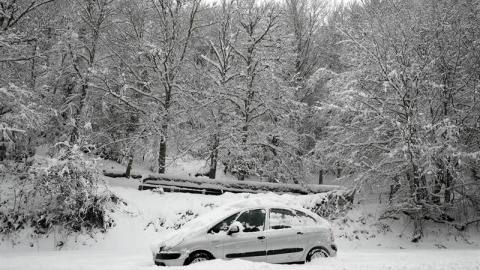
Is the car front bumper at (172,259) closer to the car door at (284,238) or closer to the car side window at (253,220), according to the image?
the car side window at (253,220)

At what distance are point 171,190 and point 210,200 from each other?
2.17 meters

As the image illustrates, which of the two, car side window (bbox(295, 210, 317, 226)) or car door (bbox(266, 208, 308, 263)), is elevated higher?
car side window (bbox(295, 210, 317, 226))

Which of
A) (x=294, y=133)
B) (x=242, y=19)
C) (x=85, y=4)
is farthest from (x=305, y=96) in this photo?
(x=85, y=4)

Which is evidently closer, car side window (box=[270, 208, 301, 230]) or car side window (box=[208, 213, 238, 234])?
car side window (box=[208, 213, 238, 234])

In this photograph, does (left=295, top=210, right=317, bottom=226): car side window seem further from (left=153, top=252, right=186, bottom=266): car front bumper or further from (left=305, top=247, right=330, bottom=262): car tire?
(left=153, top=252, right=186, bottom=266): car front bumper

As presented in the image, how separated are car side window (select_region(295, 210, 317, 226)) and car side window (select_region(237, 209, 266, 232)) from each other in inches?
37.6

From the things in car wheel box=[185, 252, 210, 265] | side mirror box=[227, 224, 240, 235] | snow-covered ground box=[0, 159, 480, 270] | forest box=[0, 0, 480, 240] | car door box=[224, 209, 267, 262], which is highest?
forest box=[0, 0, 480, 240]

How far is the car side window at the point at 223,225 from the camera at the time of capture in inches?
311

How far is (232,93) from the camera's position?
787 inches

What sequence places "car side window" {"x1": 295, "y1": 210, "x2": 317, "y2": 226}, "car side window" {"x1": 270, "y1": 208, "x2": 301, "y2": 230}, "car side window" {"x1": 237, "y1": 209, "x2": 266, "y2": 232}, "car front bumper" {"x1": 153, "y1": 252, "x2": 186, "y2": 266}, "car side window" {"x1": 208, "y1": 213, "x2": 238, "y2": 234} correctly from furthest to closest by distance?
"car side window" {"x1": 295, "y1": 210, "x2": 317, "y2": 226} → "car side window" {"x1": 270, "y1": 208, "x2": 301, "y2": 230} → "car side window" {"x1": 237, "y1": 209, "x2": 266, "y2": 232} → "car side window" {"x1": 208, "y1": 213, "x2": 238, "y2": 234} → "car front bumper" {"x1": 153, "y1": 252, "x2": 186, "y2": 266}

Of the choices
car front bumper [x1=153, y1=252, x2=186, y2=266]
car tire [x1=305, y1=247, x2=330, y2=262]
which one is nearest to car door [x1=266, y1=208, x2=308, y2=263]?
car tire [x1=305, y1=247, x2=330, y2=262]

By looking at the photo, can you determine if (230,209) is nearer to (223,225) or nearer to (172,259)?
(223,225)

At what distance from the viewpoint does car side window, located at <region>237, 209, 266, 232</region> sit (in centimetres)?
809

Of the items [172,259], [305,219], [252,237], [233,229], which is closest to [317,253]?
[305,219]
